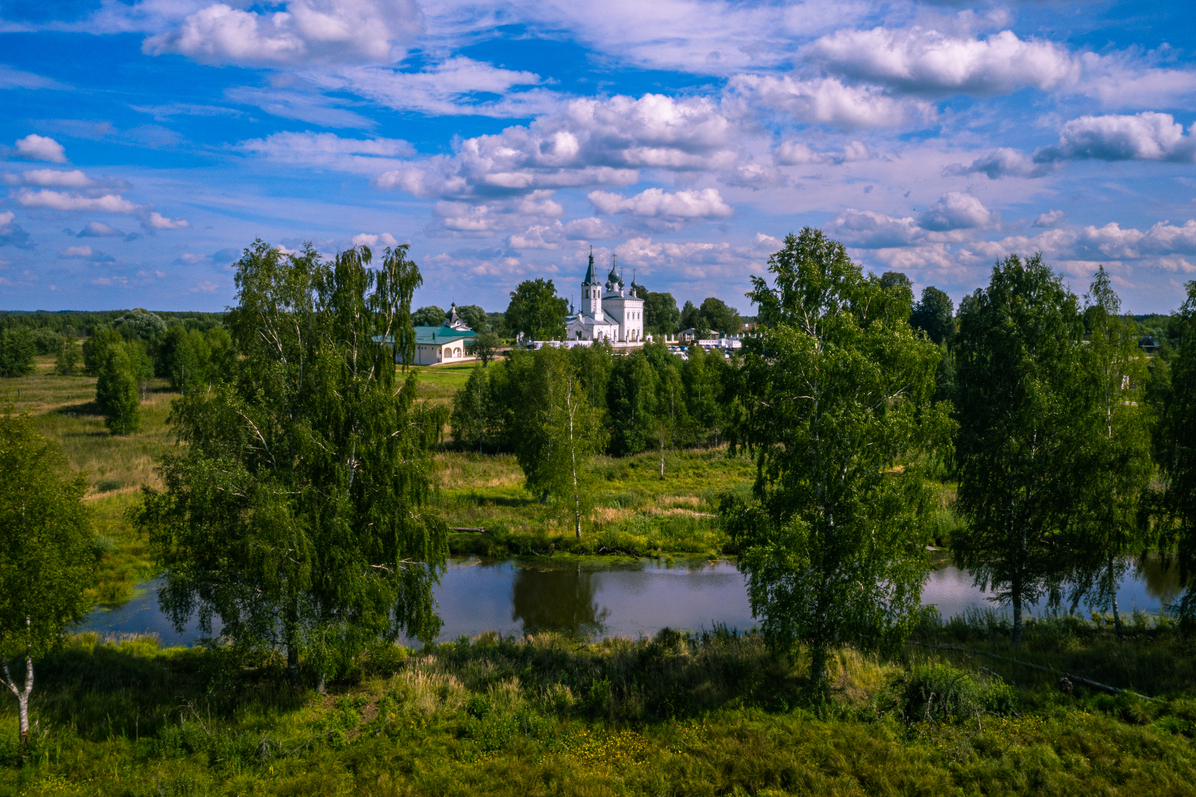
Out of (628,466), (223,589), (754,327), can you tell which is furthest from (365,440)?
(628,466)

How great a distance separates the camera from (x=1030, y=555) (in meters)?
16.3

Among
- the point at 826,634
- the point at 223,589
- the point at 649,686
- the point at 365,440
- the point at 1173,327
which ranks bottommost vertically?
the point at 649,686

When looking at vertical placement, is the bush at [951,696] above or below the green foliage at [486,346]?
below

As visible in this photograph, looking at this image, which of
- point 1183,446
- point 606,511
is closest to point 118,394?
point 606,511

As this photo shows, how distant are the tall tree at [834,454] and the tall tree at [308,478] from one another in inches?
261

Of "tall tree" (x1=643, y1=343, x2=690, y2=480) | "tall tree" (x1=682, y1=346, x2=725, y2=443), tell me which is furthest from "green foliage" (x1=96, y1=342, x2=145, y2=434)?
"tall tree" (x1=682, y1=346, x2=725, y2=443)

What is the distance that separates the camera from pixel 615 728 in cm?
1248

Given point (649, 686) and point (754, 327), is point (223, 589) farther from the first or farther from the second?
point (754, 327)

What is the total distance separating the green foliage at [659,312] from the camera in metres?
145

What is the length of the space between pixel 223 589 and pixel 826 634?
1060cm

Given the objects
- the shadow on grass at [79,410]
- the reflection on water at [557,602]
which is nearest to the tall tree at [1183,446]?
the reflection on water at [557,602]

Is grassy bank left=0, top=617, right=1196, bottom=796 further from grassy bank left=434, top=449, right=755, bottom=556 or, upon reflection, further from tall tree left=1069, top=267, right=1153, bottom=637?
grassy bank left=434, top=449, right=755, bottom=556

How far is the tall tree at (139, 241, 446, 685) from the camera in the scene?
1215 cm

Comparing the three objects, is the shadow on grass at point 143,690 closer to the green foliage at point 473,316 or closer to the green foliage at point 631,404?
the green foliage at point 631,404
